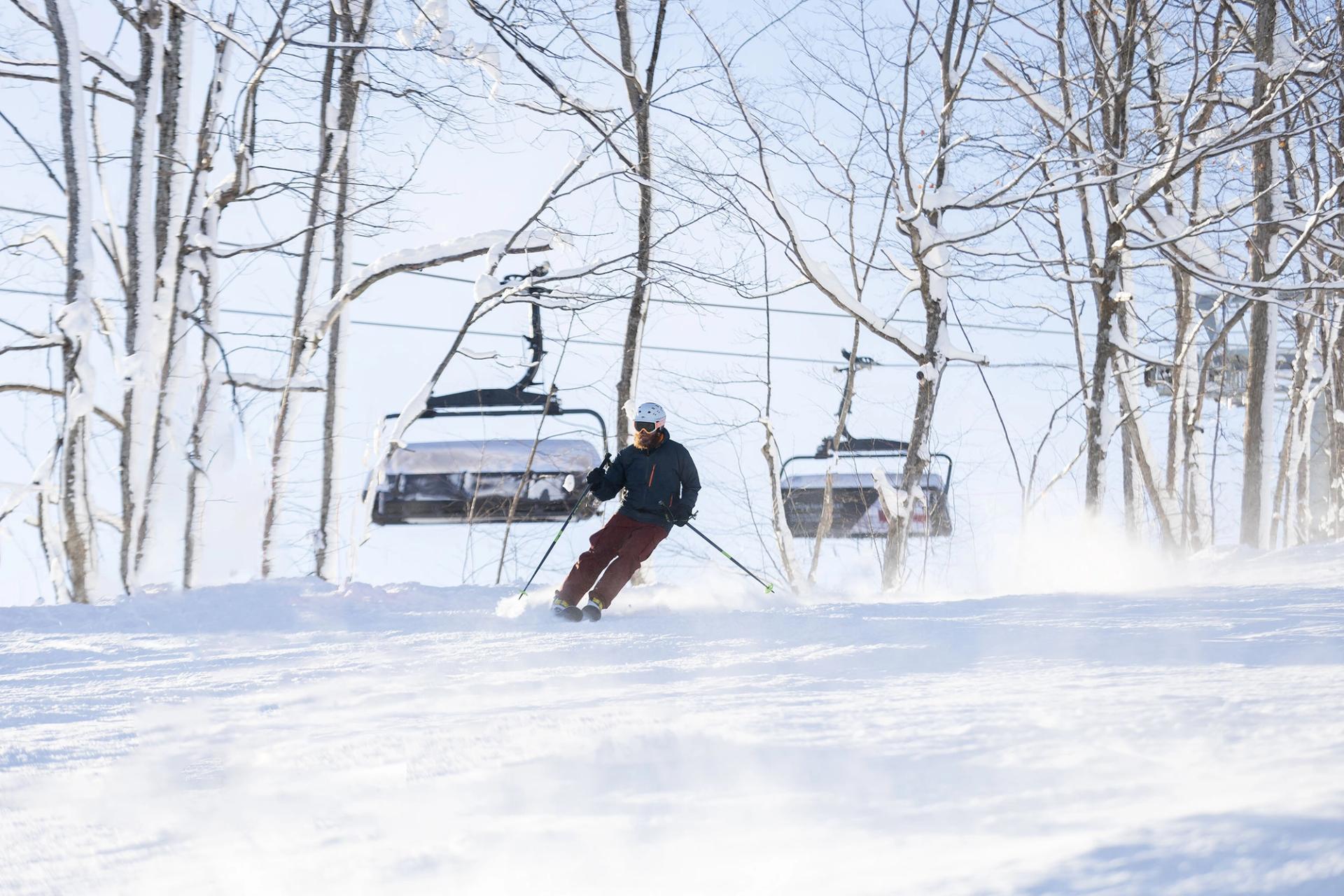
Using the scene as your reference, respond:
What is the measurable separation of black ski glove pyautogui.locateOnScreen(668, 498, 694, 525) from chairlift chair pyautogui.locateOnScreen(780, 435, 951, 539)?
684 cm

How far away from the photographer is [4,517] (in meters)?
13.2

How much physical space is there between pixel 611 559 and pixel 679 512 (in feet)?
2.16

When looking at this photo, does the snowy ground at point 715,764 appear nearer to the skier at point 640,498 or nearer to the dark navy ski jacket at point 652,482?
the skier at point 640,498

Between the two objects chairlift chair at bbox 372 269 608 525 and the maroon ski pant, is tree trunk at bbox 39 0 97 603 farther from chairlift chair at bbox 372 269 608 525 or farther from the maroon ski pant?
chairlift chair at bbox 372 269 608 525

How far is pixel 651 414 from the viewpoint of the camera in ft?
24.6

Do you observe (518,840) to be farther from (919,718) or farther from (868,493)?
(868,493)

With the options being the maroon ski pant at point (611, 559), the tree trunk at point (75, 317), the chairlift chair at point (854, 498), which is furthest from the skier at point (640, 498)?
the chairlift chair at point (854, 498)

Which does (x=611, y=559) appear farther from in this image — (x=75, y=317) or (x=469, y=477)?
(x=469, y=477)

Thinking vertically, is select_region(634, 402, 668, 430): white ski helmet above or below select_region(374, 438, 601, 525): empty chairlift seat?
above

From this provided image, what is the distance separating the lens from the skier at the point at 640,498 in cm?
724

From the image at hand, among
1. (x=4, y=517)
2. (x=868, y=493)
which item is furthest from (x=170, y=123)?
(x=868, y=493)

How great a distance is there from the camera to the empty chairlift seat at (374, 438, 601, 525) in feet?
48.9

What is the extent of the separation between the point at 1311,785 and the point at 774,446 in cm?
1422

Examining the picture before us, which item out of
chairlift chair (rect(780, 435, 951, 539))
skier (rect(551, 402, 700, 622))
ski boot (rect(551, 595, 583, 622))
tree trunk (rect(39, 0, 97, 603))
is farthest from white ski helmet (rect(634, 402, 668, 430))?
chairlift chair (rect(780, 435, 951, 539))
